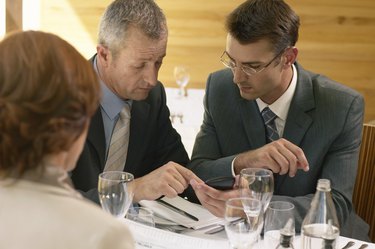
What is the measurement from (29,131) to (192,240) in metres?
0.84

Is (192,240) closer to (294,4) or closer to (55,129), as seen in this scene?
(55,129)

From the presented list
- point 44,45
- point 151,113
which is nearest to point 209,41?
point 151,113

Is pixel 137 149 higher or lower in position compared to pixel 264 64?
lower

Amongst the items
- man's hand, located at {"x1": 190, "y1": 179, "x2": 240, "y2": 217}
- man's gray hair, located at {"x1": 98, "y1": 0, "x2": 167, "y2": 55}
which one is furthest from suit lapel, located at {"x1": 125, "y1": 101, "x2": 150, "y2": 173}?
man's hand, located at {"x1": 190, "y1": 179, "x2": 240, "y2": 217}

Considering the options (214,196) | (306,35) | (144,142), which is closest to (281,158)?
(214,196)

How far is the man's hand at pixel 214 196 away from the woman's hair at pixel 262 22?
2.06ft

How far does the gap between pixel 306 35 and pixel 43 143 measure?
3662mm

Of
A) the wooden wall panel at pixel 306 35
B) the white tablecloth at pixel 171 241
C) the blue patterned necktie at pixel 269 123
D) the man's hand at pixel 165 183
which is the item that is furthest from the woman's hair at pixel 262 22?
the wooden wall panel at pixel 306 35

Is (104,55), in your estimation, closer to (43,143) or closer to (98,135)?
(98,135)

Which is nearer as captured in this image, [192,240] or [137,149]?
[192,240]

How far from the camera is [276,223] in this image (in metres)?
1.59

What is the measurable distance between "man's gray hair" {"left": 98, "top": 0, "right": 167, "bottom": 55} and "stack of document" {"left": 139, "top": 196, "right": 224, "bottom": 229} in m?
0.56

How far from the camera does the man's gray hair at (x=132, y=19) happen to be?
6.95 feet

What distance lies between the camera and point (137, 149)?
91.1 inches
